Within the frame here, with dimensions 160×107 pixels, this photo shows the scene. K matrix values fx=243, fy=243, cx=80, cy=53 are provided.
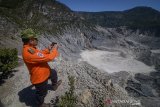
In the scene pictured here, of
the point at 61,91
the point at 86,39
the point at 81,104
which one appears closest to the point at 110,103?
the point at 81,104

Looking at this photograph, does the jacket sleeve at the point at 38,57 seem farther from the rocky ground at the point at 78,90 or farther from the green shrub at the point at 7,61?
the green shrub at the point at 7,61

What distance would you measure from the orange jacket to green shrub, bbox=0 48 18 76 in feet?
16.4

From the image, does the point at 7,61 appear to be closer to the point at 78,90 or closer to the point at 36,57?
the point at 78,90

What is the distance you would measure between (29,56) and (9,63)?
225 inches

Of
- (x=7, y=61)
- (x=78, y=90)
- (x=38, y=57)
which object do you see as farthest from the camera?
(x=7, y=61)

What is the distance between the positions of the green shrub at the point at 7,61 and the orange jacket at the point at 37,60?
16.4ft

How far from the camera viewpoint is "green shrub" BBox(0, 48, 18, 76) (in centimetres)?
1273

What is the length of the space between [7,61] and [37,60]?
5920 millimetres

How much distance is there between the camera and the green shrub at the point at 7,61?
12.7 meters

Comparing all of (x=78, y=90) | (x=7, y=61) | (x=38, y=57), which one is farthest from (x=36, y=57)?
(x=7, y=61)

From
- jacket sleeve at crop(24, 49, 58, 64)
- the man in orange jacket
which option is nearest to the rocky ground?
the man in orange jacket

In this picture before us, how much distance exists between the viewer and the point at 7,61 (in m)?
13.1

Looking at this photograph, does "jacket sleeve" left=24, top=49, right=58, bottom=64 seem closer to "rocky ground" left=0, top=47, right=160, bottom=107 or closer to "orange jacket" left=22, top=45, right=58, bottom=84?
"orange jacket" left=22, top=45, right=58, bottom=84

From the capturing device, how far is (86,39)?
97.7m
